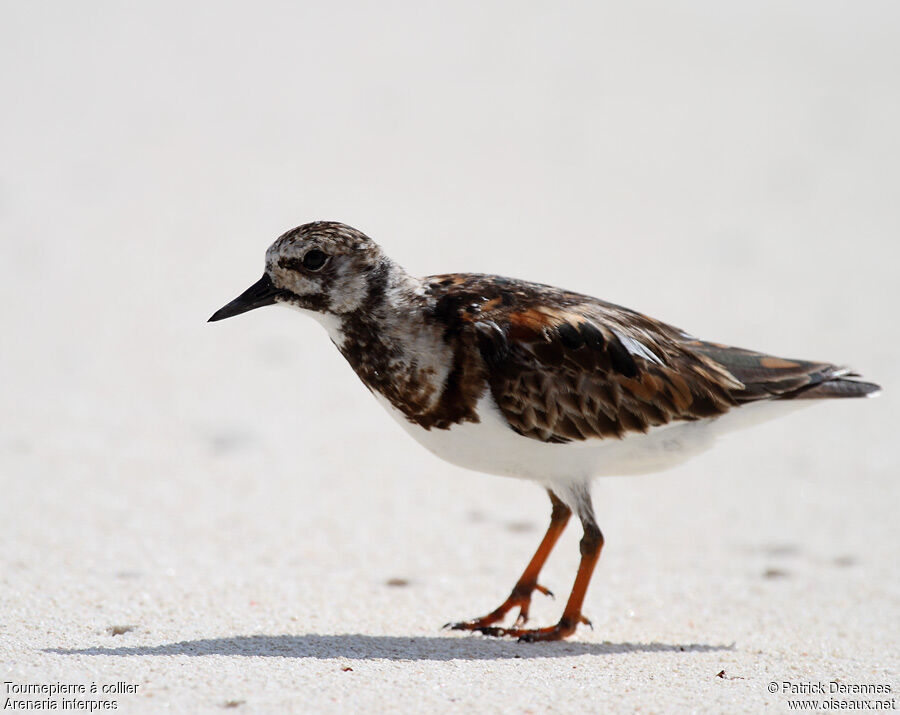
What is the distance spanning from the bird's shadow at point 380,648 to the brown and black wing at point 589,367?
0.88 m

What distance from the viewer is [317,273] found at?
4.66m

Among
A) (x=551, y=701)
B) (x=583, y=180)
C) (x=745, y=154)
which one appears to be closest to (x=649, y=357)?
(x=551, y=701)

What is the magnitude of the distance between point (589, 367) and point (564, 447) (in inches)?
14.5

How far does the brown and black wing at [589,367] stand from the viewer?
15.1 ft

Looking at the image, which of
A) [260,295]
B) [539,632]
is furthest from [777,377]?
[260,295]

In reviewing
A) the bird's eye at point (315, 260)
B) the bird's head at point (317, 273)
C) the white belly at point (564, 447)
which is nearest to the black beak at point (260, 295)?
the bird's head at point (317, 273)

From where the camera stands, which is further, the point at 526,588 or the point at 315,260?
the point at 526,588

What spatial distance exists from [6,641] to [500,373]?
209cm

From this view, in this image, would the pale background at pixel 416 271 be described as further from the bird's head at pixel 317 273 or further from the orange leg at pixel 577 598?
the bird's head at pixel 317 273

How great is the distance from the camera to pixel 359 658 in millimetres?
4180

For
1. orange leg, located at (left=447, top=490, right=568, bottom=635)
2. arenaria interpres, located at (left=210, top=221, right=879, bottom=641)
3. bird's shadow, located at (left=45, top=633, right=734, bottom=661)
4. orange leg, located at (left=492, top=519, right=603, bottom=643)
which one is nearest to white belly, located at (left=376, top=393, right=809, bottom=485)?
arenaria interpres, located at (left=210, top=221, right=879, bottom=641)

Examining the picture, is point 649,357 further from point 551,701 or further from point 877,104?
point 877,104

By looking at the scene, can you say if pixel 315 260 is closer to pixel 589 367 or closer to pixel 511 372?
pixel 511 372

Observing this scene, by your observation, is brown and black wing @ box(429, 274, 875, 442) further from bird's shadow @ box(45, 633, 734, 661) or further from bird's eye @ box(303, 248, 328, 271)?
bird's shadow @ box(45, 633, 734, 661)
